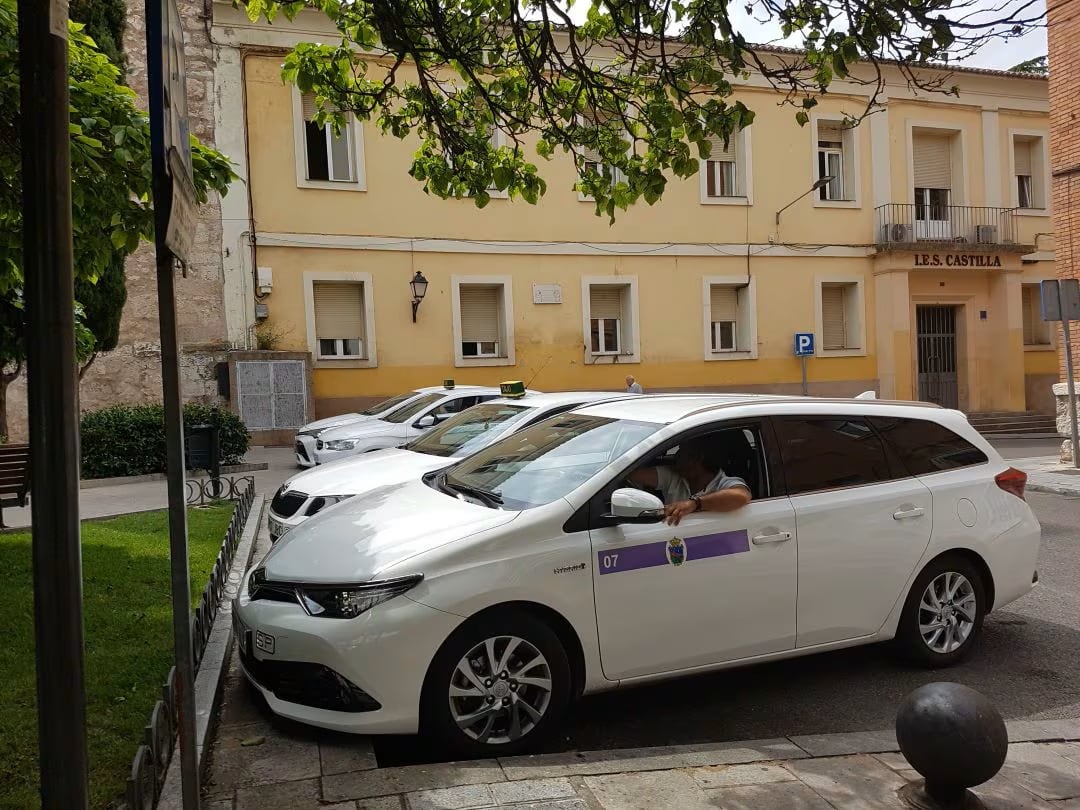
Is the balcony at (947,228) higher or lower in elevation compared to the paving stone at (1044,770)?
higher

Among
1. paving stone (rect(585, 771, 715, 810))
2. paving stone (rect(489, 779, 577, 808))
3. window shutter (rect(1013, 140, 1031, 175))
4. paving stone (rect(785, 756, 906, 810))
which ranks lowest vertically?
paving stone (rect(785, 756, 906, 810))

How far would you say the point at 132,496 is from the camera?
11.9 metres

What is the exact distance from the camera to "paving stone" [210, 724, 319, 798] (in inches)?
136

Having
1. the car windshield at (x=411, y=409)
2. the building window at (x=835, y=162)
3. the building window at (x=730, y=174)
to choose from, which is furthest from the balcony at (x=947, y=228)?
the car windshield at (x=411, y=409)

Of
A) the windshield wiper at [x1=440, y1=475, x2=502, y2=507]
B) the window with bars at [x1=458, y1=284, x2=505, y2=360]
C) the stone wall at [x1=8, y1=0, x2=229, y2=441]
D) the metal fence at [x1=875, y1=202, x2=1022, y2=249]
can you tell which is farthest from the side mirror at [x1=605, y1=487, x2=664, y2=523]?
the metal fence at [x1=875, y1=202, x2=1022, y2=249]

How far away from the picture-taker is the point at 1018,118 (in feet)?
82.4

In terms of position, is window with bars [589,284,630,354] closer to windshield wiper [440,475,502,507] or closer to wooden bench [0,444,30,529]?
wooden bench [0,444,30,529]

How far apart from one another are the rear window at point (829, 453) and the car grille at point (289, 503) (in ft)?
12.8

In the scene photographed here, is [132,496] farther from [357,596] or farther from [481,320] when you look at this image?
[481,320]

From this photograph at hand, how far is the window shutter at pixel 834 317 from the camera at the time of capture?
78.6 feet

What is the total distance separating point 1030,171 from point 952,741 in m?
27.2

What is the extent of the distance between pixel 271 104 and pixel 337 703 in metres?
17.8

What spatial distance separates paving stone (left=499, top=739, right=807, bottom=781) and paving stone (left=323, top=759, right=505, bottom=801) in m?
0.12

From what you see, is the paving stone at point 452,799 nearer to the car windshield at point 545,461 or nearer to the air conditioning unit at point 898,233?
the car windshield at point 545,461
